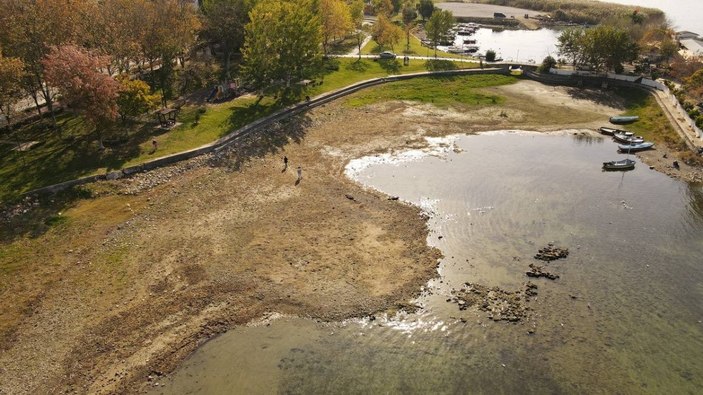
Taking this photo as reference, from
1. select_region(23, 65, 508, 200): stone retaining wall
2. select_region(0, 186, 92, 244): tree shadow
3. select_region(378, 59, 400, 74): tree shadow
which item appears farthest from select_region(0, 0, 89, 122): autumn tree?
select_region(378, 59, 400, 74): tree shadow

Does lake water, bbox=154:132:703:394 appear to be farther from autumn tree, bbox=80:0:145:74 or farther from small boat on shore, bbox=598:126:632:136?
autumn tree, bbox=80:0:145:74

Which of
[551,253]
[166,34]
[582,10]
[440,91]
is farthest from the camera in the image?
[582,10]

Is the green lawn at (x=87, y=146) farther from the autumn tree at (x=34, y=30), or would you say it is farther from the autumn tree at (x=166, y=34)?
the autumn tree at (x=166, y=34)

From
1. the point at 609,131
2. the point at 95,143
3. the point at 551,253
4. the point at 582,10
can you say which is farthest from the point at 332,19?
the point at 582,10

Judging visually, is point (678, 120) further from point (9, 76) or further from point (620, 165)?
point (9, 76)

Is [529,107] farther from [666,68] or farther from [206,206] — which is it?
[206,206]

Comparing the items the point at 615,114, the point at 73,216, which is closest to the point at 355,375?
the point at 73,216

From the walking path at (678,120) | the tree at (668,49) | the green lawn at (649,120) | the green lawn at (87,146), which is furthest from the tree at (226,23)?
the tree at (668,49)
